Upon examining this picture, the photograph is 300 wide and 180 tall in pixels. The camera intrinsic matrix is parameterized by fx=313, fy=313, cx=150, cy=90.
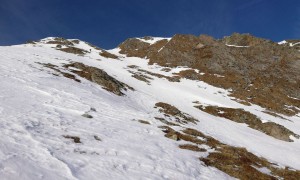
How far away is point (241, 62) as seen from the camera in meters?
84.6

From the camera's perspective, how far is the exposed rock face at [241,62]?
223ft

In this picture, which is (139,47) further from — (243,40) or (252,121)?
(252,121)

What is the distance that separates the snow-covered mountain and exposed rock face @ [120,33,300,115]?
0.66 m

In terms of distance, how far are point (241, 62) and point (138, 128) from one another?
6594 cm

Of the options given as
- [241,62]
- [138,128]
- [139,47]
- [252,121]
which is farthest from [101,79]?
[139,47]

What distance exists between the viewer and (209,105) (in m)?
49.6

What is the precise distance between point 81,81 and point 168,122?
14033mm

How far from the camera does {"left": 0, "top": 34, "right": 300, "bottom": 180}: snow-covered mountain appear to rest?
48.8 feet

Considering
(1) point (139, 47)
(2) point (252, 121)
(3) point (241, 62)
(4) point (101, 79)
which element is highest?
(3) point (241, 62)

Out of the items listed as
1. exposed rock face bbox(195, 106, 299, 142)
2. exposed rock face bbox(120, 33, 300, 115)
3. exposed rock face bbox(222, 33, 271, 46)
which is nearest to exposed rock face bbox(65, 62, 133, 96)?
exposed rock face bbox(195, 106, 299, 142)

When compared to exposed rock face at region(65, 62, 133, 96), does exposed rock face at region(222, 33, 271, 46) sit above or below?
above

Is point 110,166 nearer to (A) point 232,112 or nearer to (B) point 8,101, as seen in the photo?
(B) point 8,101

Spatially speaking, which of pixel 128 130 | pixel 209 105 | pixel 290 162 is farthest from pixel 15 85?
pixel 209 105

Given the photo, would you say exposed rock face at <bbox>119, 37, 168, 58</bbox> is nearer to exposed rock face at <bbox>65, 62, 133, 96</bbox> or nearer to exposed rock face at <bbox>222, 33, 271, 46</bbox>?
exposed rock face at <bbox>222, 33, 271, 46</bbox>
